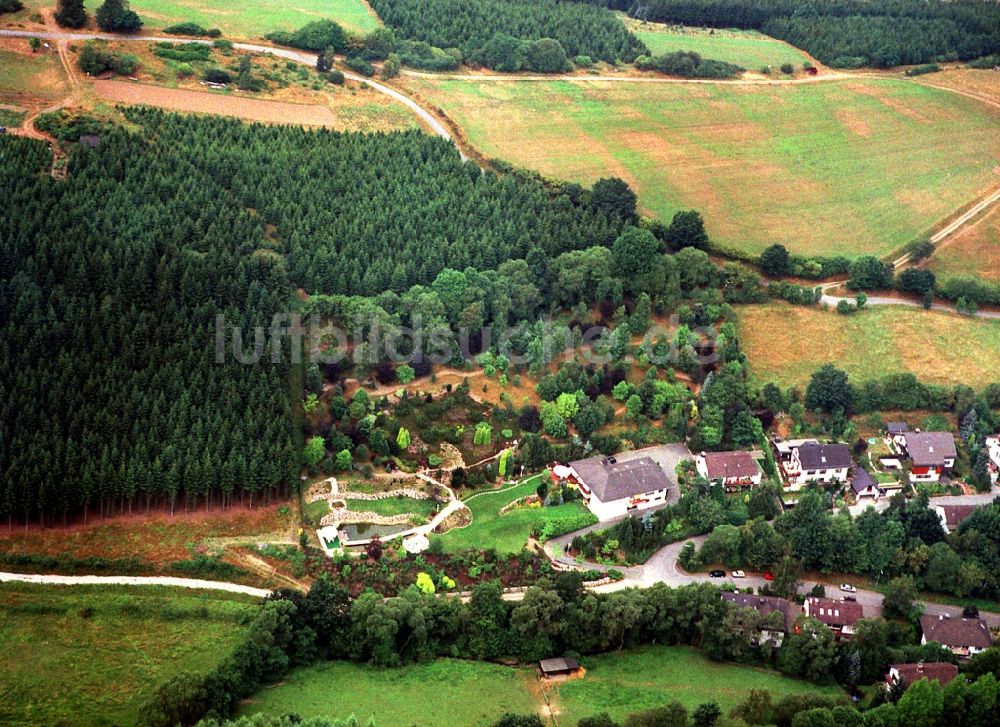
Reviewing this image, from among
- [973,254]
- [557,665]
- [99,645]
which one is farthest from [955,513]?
[99,645]

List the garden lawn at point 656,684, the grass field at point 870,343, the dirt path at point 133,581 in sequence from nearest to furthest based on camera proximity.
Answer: the garden lawn at point 656,684 < the dirt path at point 133,581 < the grass field at point 870,343

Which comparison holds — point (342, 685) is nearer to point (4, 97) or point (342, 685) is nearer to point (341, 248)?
point (341, 248)

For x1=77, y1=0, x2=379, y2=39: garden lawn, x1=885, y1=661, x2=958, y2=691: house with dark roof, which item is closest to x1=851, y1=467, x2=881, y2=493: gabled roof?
x1=885, y1=661, x2=958, y2=691: house with dark roof

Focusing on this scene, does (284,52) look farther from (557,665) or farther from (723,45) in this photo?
(557,665)

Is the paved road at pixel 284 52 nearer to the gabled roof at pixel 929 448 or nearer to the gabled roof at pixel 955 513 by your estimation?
the gabled roof at pixel 929 448

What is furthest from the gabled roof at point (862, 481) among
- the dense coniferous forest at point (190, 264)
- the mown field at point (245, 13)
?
the mown field at point (245, 13)

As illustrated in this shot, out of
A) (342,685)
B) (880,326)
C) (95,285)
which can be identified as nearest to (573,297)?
(880,326)
